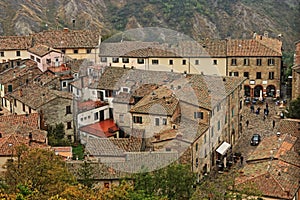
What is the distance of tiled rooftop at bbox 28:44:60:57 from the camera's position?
52.0m

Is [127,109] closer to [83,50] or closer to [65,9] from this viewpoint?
[83,50]

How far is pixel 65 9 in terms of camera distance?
319ft

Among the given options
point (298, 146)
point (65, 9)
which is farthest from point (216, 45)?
point (65, 9)

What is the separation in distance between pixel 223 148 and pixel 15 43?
3001 cm

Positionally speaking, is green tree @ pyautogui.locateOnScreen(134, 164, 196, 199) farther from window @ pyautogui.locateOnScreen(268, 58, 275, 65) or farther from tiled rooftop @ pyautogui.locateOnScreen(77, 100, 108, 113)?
window @ pyautogui.locateOnScreen(268, 58, 275, 65)

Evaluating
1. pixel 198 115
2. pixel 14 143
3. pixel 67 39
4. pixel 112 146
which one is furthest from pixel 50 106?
pixel 67 39

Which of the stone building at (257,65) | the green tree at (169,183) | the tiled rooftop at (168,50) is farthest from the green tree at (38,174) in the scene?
the stone building at (257,65)

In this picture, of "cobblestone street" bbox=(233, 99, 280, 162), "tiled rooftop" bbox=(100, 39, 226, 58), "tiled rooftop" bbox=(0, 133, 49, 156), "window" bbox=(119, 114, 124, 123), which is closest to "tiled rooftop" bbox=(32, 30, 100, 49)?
"tiled rooftop" bbox=(100, 39, 226, 58)

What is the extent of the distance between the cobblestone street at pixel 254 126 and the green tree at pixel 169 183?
14.8 m

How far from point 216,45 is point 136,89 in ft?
56.0

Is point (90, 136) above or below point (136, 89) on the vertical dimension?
below

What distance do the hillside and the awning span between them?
5358 centimetres

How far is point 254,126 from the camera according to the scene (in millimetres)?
46312

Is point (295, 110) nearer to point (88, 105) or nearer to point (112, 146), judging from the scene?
point (112, 146)
